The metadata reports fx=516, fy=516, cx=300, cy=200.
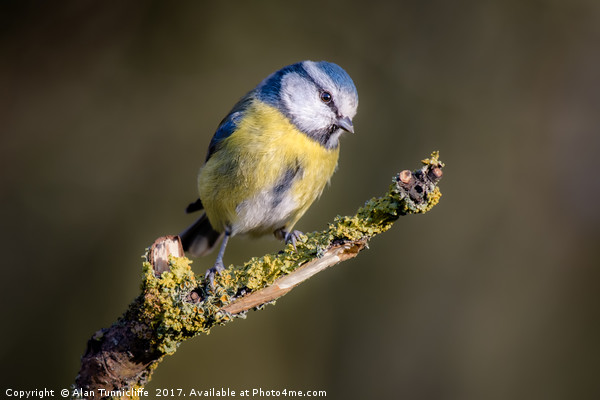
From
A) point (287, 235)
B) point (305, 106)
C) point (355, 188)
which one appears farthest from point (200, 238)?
point (355, 188)

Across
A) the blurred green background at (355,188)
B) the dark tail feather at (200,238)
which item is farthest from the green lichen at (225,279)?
the blurred green background at (355,188)

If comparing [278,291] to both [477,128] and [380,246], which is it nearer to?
[380,246]

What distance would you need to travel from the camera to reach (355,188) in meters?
4.22

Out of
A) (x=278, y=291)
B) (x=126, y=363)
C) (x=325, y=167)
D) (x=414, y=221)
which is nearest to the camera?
(x=126, y=363)

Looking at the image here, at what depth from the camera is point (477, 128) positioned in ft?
14.3

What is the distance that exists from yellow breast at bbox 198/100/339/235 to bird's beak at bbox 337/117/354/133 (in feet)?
0.46

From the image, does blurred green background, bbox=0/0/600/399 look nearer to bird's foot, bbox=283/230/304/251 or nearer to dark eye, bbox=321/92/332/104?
bird's foot, bbox=283/230/304/251

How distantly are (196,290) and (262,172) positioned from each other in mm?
726

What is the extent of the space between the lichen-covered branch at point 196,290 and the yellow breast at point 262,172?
0.55 metres

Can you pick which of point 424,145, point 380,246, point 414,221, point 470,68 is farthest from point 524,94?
point 380,246

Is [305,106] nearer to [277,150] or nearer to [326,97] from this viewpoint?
[326,97]

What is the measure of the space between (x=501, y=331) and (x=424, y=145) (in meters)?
1.60

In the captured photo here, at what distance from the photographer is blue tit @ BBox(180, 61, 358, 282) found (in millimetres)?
2471

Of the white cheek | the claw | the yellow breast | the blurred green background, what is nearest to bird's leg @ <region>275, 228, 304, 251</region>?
the claw
